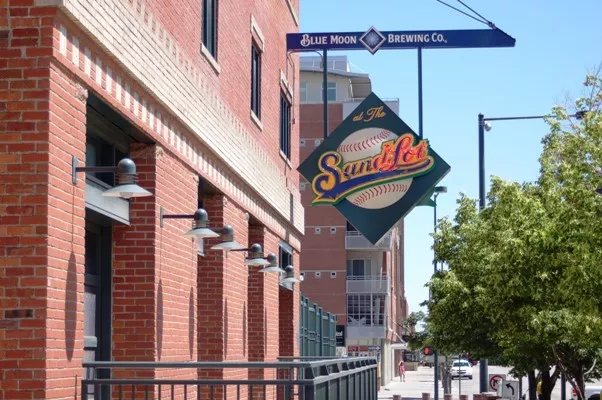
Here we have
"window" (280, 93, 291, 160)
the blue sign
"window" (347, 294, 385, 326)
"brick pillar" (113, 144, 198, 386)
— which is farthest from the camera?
"window" (347, 294, 385, 326)

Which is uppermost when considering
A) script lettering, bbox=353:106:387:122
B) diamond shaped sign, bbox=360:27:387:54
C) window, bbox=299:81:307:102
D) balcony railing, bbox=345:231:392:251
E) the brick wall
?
window, bbox=299:81:307:102

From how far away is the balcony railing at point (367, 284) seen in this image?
88.1m

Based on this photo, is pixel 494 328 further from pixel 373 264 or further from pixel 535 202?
pixel 373 264

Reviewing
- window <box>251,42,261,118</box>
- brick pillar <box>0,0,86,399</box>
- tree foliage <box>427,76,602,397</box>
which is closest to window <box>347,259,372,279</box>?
tree foliage <box>427,76,602,397</box>

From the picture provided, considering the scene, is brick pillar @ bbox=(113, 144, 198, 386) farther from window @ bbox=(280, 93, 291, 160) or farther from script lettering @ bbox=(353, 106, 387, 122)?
window @ bbox=(280, 93, 291, 160)

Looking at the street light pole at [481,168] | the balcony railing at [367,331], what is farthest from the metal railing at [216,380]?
the balcony railing at [367,331]

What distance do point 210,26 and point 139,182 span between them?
485 centimetres

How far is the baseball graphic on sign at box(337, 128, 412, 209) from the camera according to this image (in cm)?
2348

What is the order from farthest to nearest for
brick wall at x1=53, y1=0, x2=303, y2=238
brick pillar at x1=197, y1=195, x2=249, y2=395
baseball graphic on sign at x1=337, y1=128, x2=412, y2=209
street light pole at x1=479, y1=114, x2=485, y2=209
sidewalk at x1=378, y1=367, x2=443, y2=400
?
sidewalk at x1=378, y1=367, x2=443, y2=400 → street light pole at x1=479, y1=114, x2=485, y2=209 → baseball graphic on sign at x1=337, y1=128, x2=412, y2=209 → brick pillar at x1=197, y1=195, x2=249, y2=395 → brick wall at x1=53, y1=0, x2=303, y2=238

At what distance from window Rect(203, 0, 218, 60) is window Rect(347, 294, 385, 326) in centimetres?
7161

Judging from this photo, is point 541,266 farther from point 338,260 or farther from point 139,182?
point 338,260

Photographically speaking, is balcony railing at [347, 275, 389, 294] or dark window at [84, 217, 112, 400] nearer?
dark window at [84, 217, 112, 400]

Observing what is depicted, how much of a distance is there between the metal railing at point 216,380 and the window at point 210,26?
4674 mm

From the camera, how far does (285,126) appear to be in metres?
26.7
